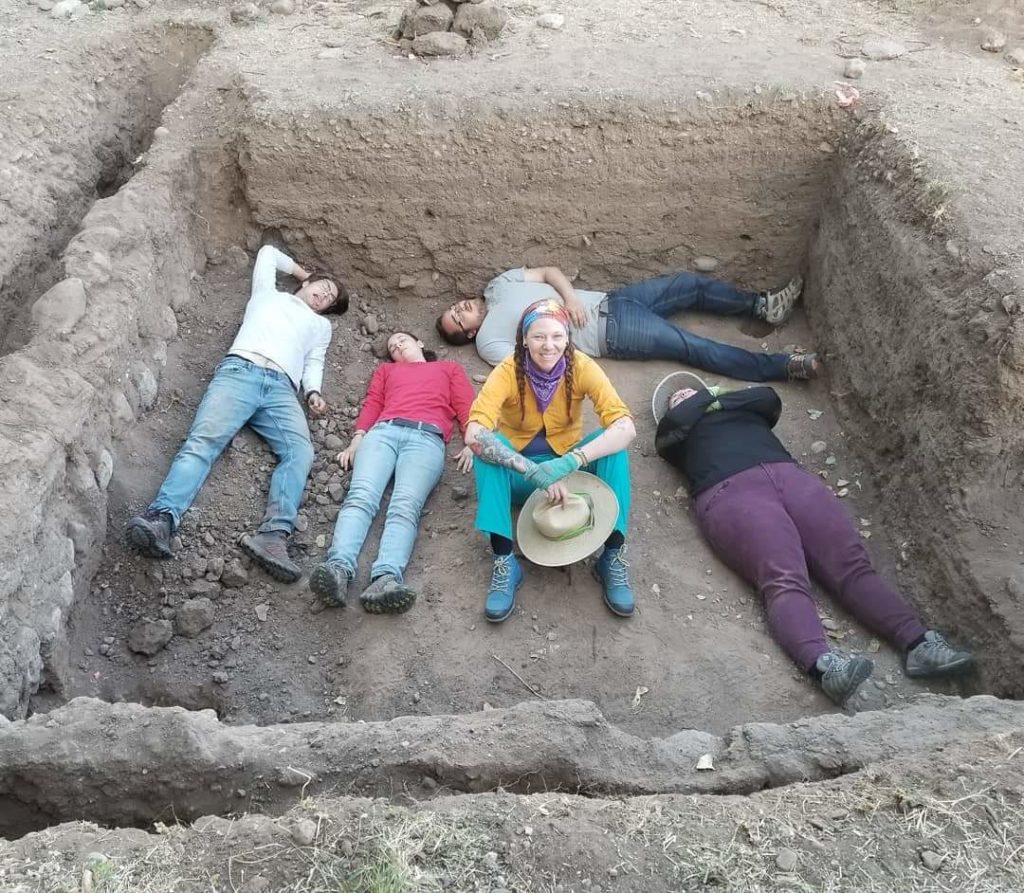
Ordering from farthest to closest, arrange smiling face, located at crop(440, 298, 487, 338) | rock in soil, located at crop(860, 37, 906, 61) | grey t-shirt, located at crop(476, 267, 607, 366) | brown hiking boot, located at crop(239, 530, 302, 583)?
rock in soil, located at crop(860, 37, 906, 61) < smiling face, located at crop(440, 298, 487, 338) < grey t-shirt, located at crop(476, 267, 607, 366) < brown hiking boot, located at crop(239, 530, 302, 583)

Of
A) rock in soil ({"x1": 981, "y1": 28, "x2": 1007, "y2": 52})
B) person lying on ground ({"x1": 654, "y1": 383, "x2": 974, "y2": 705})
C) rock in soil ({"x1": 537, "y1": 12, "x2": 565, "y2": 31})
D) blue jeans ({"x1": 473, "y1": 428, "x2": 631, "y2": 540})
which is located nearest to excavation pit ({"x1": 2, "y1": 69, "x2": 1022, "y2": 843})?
person lying on ground ({"x1": 654, "y1": 383, "x2": 974, "y2": 705})

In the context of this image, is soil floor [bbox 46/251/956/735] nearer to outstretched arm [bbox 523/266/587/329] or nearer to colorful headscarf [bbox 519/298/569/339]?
colorful headscarf [bbox 519/298/569/339]

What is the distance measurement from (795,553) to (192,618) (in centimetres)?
257

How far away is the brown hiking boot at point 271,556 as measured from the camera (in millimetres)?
4094

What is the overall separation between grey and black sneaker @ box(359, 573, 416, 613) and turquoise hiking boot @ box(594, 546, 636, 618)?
821 mm

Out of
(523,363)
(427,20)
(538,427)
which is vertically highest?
(427,20)

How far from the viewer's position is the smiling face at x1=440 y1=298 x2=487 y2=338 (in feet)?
17.6

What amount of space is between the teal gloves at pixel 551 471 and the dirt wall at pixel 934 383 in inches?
62.9

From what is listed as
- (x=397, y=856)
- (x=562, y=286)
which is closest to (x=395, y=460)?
(x=562, y=286)

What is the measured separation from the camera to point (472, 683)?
3.74 metres

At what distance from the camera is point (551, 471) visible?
3.70 meters

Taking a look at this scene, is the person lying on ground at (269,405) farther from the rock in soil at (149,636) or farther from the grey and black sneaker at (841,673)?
the grey and black sneaker at (841,673)

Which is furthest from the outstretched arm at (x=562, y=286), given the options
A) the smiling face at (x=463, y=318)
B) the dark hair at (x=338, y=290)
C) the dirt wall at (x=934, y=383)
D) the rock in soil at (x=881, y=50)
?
the rock in soil at (x=881, y=50)

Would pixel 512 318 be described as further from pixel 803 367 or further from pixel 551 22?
pixel 551 22
